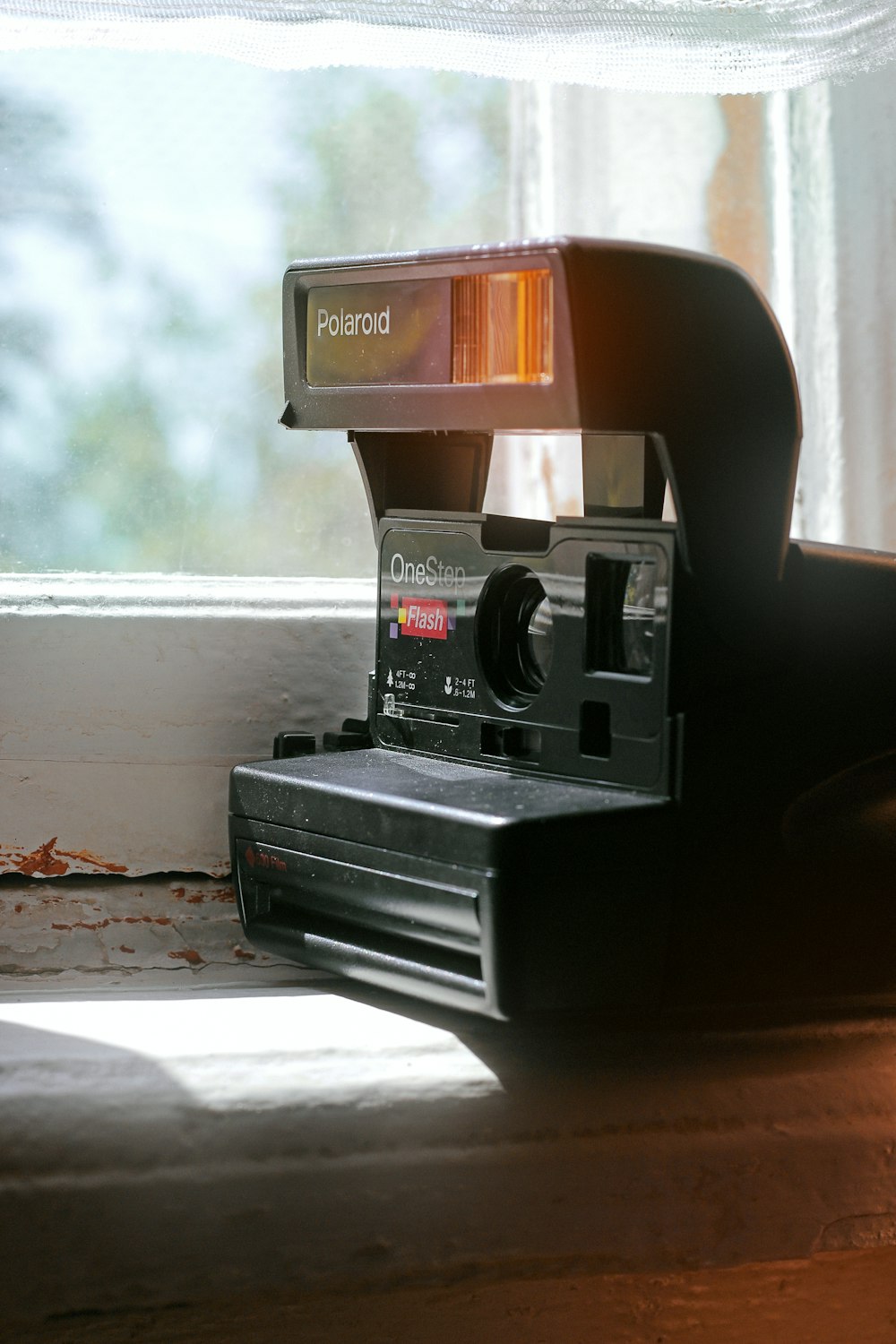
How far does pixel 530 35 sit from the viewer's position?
36.2 inches

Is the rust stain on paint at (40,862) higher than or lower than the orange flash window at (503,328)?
lower

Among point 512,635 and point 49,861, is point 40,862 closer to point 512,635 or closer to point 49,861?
point 49,861

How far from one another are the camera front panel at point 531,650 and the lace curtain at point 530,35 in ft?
1.09

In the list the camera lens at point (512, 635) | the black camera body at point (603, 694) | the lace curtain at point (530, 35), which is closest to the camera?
the black camera body at point (603, 694)

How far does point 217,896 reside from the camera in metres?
0.96

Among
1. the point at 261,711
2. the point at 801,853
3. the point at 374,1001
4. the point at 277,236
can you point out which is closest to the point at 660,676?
the point at 801,853

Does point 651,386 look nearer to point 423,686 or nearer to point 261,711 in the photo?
point 423,686

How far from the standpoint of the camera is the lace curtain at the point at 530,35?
87 centimetres

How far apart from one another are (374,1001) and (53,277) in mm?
527

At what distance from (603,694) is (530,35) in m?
0.49

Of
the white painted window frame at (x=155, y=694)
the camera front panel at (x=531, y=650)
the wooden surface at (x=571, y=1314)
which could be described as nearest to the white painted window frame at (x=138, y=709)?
the white painted window frame at (x=155, y=694)

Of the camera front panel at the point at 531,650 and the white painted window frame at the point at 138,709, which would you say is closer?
the camera front panel at the point at 531,650

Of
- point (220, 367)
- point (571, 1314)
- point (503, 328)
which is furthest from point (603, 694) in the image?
point (220, 367)

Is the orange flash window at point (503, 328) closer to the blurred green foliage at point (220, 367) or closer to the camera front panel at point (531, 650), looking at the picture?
the camera front panel at point (531, 650)
